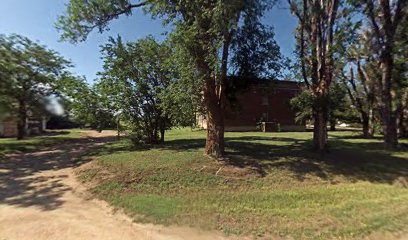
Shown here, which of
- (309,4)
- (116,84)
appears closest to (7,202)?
(116,84)

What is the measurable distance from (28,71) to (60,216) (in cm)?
2091

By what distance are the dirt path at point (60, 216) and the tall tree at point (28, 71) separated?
14525mm

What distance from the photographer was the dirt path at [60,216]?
6.48m

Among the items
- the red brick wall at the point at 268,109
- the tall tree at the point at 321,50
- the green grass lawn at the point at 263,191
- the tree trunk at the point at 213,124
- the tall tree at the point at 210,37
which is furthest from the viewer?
the red brick wall at the point at 268,109

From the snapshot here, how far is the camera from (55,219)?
7.14 metres

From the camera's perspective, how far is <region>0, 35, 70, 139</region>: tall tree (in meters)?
23.7

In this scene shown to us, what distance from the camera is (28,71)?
2497cm

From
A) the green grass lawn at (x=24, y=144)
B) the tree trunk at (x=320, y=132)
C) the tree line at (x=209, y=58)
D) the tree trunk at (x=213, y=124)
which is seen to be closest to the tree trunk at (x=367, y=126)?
the tree line at (x=209, y=58)

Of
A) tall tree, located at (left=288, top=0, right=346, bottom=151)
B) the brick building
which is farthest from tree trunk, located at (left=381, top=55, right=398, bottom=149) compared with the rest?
the brick building

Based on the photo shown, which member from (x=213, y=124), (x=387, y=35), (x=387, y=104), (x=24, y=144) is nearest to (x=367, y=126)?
(x=387, y=104)

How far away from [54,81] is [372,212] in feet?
81.1

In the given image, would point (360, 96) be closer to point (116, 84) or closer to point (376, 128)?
point (376, 128)

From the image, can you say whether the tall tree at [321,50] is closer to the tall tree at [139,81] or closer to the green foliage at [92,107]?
the tall tree at [139,81]

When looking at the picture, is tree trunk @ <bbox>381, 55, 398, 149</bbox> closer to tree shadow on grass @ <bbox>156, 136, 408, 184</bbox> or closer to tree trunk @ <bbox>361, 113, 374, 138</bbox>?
tree shadow on grass @ <bbox>156, 136, 408, 184</bbox>
